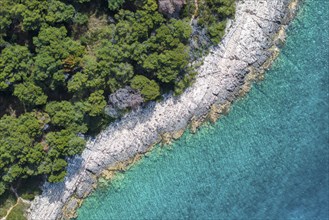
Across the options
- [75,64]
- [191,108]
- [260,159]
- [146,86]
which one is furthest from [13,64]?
[260,159]

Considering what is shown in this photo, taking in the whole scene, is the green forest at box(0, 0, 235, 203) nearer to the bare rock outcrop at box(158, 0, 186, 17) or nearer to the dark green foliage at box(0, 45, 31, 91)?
the dark green foliage at box(0, 45, 31, 91)

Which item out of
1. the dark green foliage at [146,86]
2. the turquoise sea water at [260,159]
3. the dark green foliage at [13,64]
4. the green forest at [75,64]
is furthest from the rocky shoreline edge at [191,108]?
the dark green foliage at [13,64]

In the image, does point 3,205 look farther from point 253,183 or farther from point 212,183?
point 253,183

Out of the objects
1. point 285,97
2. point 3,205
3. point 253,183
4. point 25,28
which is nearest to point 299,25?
point 285,97

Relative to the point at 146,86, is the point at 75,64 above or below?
below

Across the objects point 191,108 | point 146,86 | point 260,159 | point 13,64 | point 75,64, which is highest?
point 146,86

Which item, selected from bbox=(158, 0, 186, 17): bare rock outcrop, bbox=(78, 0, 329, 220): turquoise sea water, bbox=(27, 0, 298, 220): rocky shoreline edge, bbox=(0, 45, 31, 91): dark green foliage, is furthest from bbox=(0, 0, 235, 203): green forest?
bbox=(78, 0, 329, 220): turquoise sea water

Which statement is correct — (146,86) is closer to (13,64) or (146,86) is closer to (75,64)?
(75,64)

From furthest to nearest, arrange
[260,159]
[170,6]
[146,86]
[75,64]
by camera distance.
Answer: [260,159], [146,86], [75,64], [170,6]

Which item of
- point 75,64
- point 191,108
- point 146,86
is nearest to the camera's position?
point 75,64
